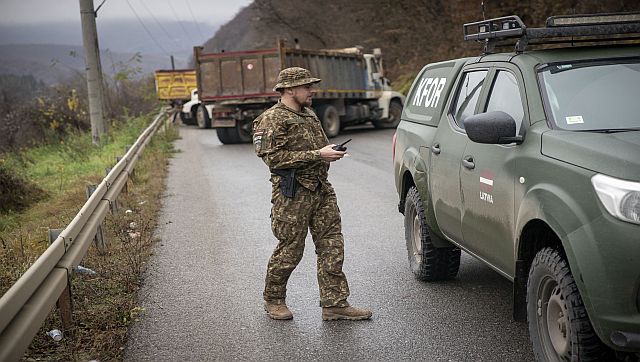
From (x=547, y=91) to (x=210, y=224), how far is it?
19.3 ft

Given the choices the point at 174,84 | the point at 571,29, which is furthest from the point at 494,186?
the point at 174,84

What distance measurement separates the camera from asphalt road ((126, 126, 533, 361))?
5.21m

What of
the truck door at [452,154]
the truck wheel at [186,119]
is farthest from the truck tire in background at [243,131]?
the truck door at [452,154]

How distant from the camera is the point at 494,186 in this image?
4.98m

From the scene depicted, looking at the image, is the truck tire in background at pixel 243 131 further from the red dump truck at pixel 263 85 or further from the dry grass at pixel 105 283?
the dry grass at pixel 105 283

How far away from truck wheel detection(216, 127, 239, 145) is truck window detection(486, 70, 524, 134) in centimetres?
1766

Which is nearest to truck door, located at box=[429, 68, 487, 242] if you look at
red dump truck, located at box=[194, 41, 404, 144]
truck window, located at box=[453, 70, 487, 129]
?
truck window, located at box=[453, 70, 487, 129]

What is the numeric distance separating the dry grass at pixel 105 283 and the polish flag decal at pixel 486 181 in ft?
7.99

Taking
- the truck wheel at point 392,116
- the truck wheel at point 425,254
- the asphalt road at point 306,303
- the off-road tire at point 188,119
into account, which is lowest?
the off-road tire at point 188,119

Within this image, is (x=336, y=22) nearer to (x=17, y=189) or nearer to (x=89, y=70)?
(x=89, y=70)

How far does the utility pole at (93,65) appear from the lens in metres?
20.0

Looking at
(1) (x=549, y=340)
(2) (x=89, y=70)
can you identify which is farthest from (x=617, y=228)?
(2) (x=89, y=70)

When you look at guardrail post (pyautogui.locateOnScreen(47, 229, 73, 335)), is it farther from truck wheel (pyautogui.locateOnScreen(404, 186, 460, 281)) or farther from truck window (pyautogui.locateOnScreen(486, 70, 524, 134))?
truck window (pyautogui.locateOnScreen(486, 70, 524, 134))

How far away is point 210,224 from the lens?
10.1 m
